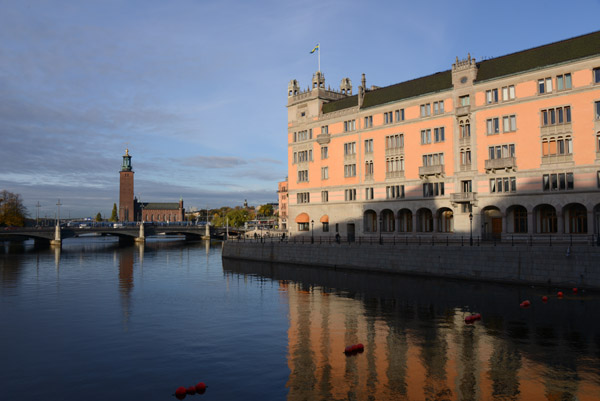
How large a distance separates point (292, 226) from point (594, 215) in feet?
159

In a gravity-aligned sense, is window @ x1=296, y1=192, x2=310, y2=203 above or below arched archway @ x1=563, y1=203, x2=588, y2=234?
above

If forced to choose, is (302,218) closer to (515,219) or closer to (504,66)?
(515,219)

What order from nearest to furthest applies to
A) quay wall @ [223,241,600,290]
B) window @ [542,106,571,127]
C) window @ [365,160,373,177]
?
quay wall @ [223,241,600,290] → window @ [542,106,571,127] → window @ [365,160,373,177]

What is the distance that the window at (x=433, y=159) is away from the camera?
68.0 meters

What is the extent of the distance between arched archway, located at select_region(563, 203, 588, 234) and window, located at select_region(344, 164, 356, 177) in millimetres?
31607

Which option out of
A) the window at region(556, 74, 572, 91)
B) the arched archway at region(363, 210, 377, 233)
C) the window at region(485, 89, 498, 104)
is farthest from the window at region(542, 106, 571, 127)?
the arched archway at region(363, 210, 377, 233)

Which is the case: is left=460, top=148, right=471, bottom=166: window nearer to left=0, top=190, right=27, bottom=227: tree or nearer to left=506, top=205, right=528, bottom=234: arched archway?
left=506, top=205, right=528, bottom=234: arched archway

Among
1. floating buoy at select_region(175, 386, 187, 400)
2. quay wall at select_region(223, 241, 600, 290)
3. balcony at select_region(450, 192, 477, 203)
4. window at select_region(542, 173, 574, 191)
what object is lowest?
floating buoy at select_region(175, 386, 187, 400)

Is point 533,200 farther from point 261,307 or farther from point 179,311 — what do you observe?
point 179,311

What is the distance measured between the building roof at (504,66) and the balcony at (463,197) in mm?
14590

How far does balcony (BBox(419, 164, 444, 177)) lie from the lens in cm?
6712

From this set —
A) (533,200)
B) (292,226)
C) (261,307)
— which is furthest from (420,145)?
(261,307)

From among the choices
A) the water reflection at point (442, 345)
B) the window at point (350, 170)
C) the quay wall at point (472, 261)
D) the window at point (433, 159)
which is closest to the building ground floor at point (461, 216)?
the window at point (350, 170)

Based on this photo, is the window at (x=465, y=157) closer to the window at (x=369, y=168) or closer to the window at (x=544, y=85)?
the window at (x=544, y=85)
